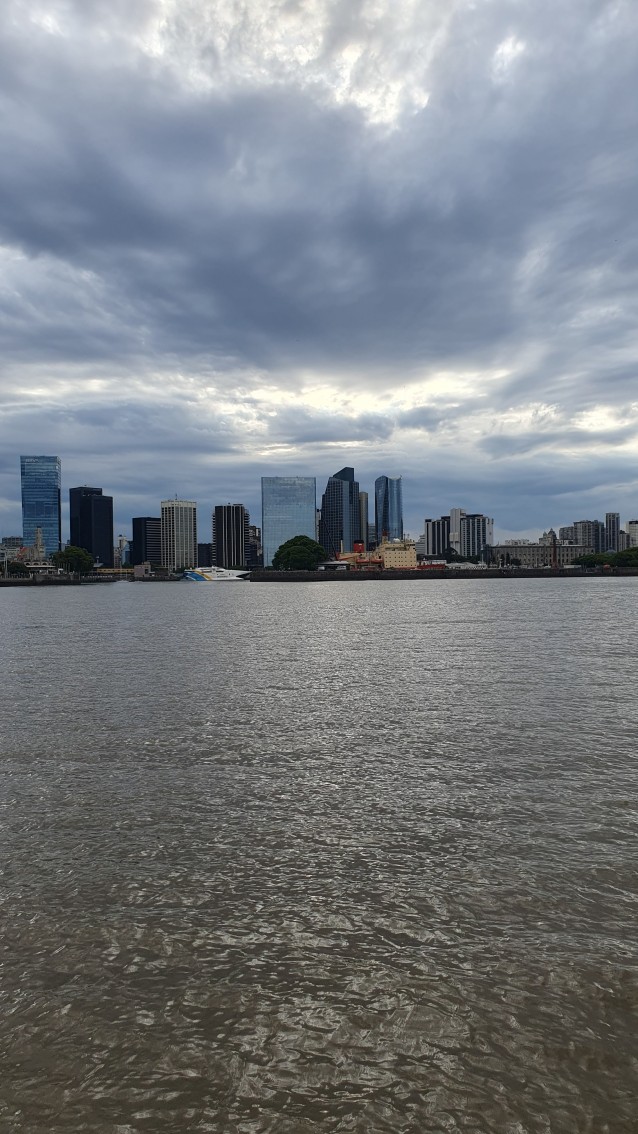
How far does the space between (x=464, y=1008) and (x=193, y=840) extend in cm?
612

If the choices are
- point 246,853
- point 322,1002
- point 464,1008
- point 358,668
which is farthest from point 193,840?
point 358,668

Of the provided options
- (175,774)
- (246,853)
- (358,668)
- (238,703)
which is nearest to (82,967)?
(246,853)

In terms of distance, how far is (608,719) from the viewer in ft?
70.1

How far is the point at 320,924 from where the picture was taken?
902cm

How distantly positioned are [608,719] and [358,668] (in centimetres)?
1465

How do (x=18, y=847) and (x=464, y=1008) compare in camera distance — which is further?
(x=18, y=847)

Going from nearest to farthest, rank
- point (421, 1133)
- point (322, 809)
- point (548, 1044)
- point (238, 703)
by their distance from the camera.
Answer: point (421, 1133) → point (548, 1044) → point (322, 809) → point (238, 703)

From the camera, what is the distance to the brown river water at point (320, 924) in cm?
616

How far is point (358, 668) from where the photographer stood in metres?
34.2

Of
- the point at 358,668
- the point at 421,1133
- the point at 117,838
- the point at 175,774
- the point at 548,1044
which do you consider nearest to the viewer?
the point at 421,1133

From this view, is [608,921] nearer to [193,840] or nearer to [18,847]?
[193,840]

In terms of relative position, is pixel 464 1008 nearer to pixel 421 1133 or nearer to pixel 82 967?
pixel 421 1133

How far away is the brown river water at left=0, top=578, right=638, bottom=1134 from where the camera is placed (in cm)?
616

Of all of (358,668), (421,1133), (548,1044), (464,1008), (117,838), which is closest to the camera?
(421,1133)
